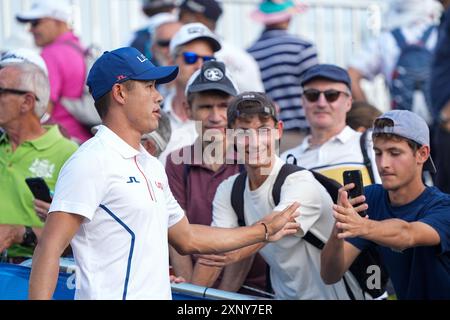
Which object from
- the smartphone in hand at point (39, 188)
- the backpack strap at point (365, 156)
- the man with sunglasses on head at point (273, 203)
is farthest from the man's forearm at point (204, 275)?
the backpack strap at point (365, 156)

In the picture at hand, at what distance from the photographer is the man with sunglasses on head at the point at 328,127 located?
24.3ft

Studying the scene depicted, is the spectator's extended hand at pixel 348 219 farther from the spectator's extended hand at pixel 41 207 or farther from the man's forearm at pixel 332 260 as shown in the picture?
the spectator's extended hand at pixel 41 207

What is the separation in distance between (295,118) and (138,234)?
4.28 meters

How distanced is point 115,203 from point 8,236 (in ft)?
5.95

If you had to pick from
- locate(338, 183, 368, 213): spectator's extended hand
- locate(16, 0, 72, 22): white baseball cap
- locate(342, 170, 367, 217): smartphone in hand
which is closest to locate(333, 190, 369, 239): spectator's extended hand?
locate(338, 183, 368, 213): spectator's extended hand

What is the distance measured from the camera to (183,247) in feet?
18.4

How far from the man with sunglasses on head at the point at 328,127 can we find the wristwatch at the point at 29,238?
5.95 feet

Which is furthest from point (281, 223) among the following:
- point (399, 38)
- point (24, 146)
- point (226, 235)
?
point (399, 38)

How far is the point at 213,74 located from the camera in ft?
24.5

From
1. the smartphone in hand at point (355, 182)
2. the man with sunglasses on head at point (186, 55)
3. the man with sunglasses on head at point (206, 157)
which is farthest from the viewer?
the man with sunglasses on head at point (186, 55)

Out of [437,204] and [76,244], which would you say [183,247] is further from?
[437,204]

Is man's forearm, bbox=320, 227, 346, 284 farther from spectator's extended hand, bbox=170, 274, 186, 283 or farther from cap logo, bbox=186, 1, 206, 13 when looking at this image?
cap logo, bbox=186, 1, 206, 13

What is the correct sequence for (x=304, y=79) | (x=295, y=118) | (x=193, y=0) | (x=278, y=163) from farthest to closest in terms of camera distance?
1. (x=193, y=0)
2. (x=295, y=118)
3. (x=304, y=79)
4. (x=278, y=163)

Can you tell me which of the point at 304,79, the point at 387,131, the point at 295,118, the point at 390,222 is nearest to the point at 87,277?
the point at 390,222
